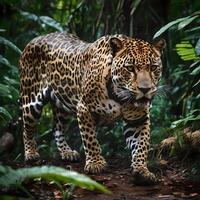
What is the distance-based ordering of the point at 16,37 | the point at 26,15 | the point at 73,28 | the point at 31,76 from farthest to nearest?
the point at 16,37
the point at 73,28
the point at 26,15
the point at 31,76

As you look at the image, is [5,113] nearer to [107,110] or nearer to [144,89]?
[107,110]

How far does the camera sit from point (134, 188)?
21.1 ft

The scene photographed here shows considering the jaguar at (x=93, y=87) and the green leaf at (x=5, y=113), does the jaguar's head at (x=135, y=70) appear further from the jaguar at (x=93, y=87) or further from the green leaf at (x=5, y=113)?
the green leaf at (x=5, y=113)

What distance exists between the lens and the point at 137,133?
7.16 m

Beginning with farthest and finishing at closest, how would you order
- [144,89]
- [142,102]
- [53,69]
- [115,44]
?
1. [53,69]
2. [115,44]
3. [142,102]
4. [144,89]

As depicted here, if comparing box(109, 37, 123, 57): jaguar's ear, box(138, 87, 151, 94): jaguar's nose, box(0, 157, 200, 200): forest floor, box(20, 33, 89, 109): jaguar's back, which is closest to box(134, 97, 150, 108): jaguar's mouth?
box(138, 87, 151, 94): jaguar's nose

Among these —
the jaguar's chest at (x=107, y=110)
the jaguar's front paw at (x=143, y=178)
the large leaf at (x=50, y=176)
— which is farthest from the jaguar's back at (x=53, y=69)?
the large leaf at (x=50, y=176)

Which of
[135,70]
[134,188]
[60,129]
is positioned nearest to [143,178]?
[134,188]

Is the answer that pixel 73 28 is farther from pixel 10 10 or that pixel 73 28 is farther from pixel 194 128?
pixel 194 128

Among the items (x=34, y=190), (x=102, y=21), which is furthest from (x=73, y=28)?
(x=34, y=190)

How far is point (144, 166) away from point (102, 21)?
11.8ft

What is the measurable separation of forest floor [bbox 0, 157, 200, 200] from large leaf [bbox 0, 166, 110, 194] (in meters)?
0.93

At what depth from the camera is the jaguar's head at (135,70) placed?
6477 millimetres

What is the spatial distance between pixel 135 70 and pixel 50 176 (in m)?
3.15
